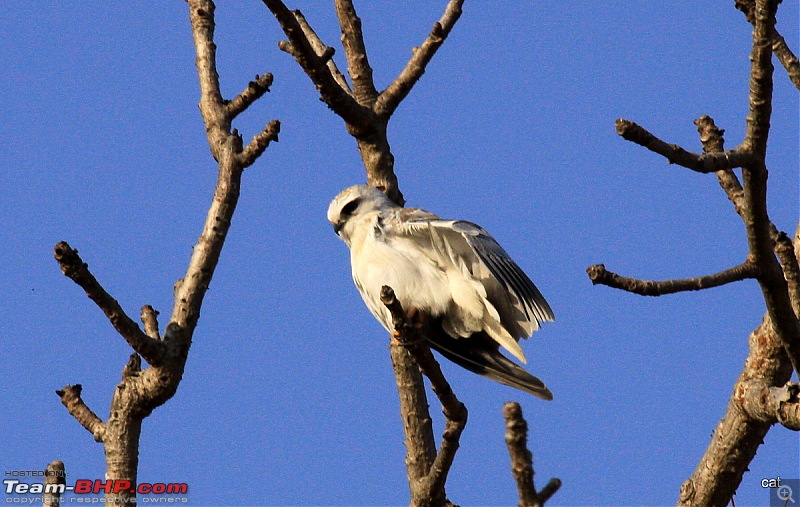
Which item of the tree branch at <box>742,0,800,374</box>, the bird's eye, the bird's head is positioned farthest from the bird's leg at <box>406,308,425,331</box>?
the tree branch at <box>742,0,800,374</box>

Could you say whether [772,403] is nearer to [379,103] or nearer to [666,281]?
[666,281]

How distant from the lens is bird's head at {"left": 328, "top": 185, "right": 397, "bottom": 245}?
249 inches

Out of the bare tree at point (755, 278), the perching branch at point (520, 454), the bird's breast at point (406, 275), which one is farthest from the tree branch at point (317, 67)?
the perching branch at point (520, 454)

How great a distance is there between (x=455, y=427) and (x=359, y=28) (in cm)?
330

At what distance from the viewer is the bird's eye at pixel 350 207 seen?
6.39 meters

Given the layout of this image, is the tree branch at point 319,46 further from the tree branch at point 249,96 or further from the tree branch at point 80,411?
the tree branch at point 80,411

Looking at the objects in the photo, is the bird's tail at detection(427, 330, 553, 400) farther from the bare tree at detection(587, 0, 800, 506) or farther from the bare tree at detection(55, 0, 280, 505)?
the bare tree at detection(55, 0, 280, 505)

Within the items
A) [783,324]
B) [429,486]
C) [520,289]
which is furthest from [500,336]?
[783,324]

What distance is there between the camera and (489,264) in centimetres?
548

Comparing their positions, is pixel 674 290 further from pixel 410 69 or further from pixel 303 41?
pixel 410 69

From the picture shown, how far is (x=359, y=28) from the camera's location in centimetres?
661

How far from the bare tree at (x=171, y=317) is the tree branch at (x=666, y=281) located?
6.77ft

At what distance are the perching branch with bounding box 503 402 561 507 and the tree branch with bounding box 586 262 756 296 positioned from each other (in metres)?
1.05

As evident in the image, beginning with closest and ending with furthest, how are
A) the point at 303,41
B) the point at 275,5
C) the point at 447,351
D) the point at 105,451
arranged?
the point at 105,451, the point at 275,5, the point at 303,41, the point at 447,351
